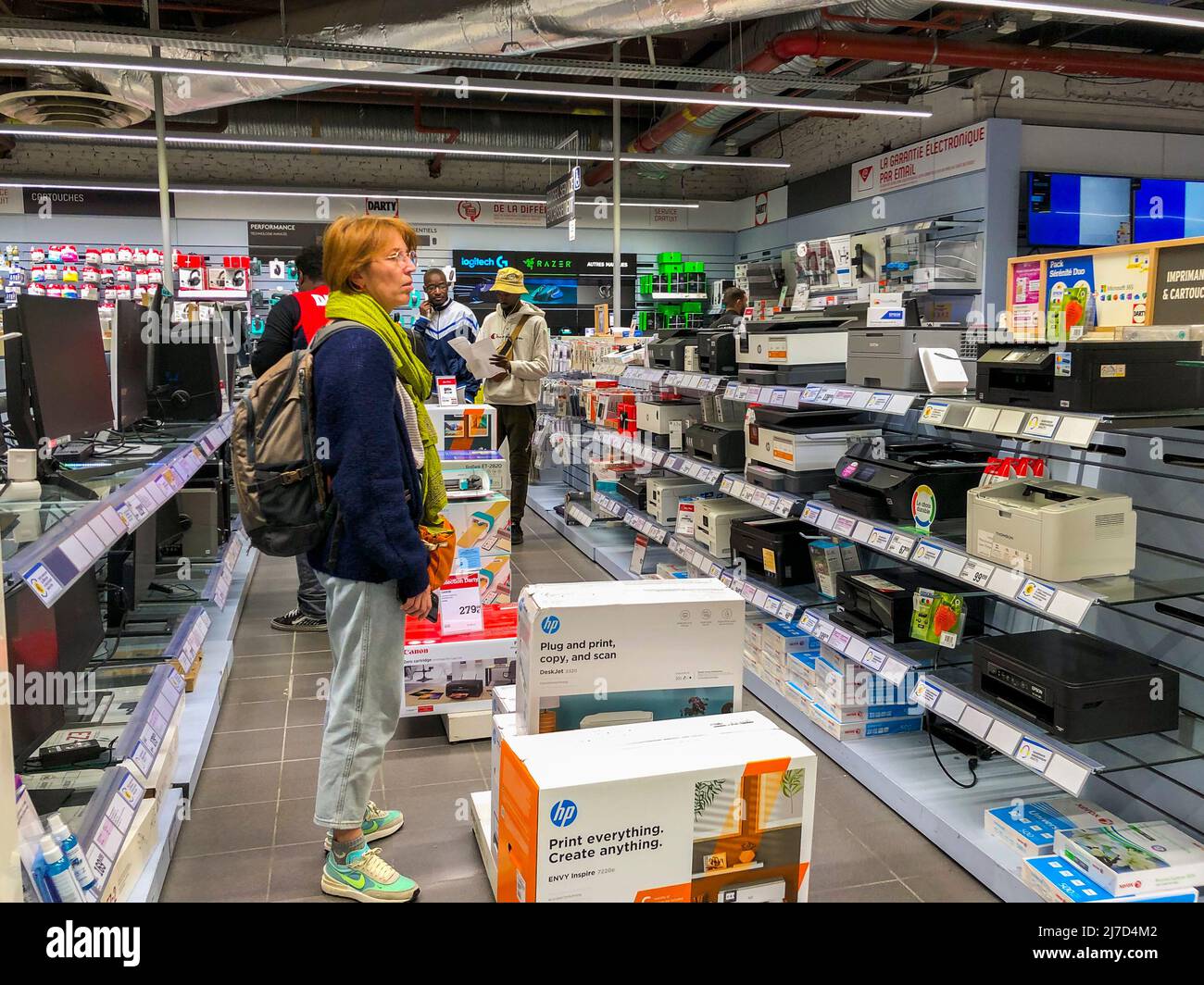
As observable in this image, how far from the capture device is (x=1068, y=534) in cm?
255

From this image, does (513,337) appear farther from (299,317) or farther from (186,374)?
(299,317)

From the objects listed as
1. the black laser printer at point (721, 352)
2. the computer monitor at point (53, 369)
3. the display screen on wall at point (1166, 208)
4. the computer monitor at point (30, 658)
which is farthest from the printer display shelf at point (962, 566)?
the display screen on wall at point (1166, 208)

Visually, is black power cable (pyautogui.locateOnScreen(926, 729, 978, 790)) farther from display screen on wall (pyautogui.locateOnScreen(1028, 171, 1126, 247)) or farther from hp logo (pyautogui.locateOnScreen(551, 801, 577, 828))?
display screen on wall (pyautogui.locateOnScreen(1028, 171, 1126, 247))

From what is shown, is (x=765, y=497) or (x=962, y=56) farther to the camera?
(x=962, y=56)

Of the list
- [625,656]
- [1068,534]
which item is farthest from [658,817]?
[1068,534]

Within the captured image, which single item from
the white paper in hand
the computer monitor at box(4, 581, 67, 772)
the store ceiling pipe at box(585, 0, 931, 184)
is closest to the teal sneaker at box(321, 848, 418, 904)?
the computer monitor at box(4, 581, 67, 772)

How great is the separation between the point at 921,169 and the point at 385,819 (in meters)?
9.40

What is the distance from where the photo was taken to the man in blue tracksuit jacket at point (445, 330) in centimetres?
625

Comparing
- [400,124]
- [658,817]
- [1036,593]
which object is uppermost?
[400,124]

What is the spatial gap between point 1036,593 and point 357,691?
185cm

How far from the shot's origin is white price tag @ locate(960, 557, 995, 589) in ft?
9.03

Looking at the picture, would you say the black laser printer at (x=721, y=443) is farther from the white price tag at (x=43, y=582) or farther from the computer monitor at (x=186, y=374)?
the white price tag at (x=43, y=582)

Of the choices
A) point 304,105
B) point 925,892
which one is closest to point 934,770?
point 925,892

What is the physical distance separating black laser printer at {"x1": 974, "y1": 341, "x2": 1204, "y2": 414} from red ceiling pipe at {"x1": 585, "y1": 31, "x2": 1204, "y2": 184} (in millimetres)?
6383
